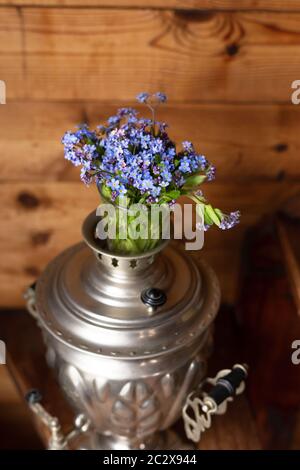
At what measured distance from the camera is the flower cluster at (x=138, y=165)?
2.36 ft

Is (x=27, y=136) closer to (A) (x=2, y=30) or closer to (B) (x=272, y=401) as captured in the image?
(A) (x=2, y=30)

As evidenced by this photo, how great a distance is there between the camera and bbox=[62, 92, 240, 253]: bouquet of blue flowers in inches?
28.4

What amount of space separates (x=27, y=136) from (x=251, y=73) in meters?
0.49

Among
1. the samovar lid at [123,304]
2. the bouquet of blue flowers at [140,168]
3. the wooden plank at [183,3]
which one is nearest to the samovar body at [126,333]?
the samovar lid at [123,304]

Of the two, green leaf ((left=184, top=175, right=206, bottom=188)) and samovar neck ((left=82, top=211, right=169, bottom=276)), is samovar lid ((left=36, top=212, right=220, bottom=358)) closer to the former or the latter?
samovar neck ((left=82, top=211, right=169, bottom=276))

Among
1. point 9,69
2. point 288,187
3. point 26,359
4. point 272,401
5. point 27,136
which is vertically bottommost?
point 272,401

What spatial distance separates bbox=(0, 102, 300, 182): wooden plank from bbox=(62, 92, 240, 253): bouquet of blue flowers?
28 centimetres

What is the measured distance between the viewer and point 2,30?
0.96m

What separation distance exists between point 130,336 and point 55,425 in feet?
1.01

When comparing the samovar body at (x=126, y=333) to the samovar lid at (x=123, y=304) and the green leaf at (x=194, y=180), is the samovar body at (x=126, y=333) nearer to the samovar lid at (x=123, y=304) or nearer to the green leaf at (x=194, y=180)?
the samovar lid at (x=123, y=304)

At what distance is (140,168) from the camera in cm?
72

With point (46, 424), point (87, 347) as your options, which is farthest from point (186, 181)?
point (46, 424)

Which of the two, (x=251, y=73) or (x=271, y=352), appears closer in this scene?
(x=251, y=73)

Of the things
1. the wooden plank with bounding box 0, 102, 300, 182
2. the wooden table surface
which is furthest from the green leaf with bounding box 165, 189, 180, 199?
the wooden table surface
